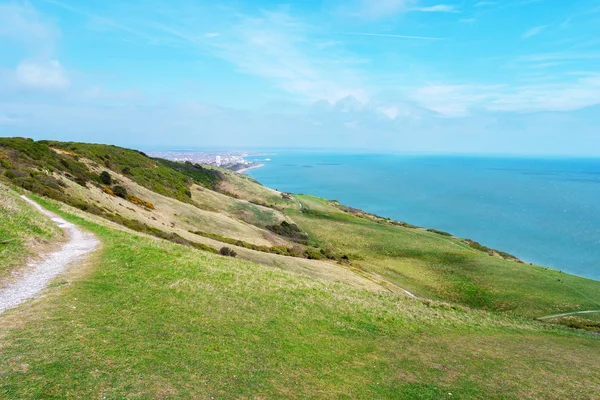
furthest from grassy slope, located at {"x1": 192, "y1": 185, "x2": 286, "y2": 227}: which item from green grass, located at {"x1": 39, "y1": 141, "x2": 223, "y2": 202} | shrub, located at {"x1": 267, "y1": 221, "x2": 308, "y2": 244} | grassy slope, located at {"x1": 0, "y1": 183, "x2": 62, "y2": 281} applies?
grassy slope, located at {"x1": 0, "y1": 183, "x2": 62, "y2": 281}

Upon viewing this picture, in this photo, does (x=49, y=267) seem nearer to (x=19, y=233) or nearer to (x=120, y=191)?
(x=19, y=233)

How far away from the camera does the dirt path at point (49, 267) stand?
46.0 ft

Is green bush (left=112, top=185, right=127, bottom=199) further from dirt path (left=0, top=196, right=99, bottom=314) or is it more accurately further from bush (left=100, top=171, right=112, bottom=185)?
dirt path (left=0, top=196, right=99, bottom=314)

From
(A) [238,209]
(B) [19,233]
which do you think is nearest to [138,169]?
(A) [238,209]

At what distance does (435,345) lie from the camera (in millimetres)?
18516

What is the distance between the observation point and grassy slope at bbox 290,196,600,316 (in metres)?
42.4

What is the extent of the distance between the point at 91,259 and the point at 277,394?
1459 centimetres

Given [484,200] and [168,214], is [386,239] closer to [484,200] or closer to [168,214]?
[168,214]

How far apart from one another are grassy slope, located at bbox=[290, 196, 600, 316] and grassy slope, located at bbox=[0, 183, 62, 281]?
39417 mm

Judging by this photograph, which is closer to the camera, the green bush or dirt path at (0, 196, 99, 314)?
dirt path at (0, 196, 99, 314)

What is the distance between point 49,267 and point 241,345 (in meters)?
11.5

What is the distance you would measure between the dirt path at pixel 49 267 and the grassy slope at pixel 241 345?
0.85m

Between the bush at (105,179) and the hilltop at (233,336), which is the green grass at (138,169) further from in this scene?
the hilltop at (233,336)

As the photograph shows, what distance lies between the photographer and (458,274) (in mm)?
52844
